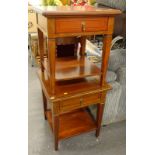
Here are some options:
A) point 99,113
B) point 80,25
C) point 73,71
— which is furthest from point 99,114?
point 80,25

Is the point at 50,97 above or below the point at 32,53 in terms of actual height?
below

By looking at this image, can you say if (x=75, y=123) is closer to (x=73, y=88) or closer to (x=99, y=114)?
(x=99, y=114)

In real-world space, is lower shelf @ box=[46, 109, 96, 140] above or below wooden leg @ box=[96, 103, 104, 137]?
below

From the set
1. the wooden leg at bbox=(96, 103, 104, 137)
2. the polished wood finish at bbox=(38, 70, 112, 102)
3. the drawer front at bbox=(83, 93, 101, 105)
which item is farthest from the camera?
the wooden leg at bbox=(96, 103, 104, 137)

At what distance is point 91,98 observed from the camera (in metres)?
1.41

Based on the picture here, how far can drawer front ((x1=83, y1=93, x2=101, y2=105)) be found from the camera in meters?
1.39

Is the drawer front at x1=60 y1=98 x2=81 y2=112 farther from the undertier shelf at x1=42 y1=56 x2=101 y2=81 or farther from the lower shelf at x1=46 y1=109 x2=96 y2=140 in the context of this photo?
the lower shelf at x1=46 y1=109 x2=96 y2=140

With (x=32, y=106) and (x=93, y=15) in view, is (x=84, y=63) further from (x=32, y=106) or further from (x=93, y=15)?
(x=32, y=106)

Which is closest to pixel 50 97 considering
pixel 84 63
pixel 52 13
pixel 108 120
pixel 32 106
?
pixel 84 63

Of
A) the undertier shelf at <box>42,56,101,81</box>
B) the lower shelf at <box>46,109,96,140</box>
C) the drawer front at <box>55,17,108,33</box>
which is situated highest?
the drawer front at <box>55,17,108,33</box>

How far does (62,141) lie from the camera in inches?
66.4

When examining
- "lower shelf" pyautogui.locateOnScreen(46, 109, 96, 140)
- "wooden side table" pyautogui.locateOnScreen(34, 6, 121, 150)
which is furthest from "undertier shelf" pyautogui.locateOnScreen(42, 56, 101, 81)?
"lower shelf" pyautogui.locateOnScreen(46, 109, 96, 140)
